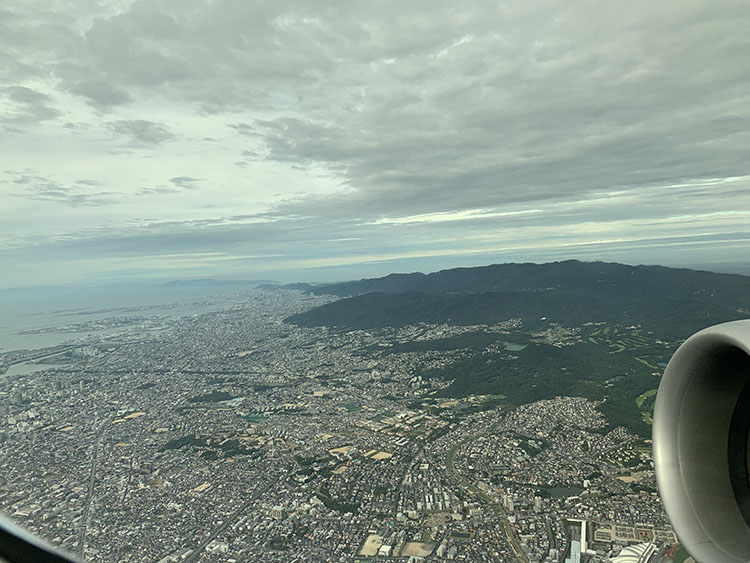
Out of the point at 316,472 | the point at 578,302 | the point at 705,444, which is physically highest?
the point at 705,444

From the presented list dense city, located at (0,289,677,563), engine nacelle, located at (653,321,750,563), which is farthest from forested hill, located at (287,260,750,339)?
engine nacelle, located at (653,321,750,563)

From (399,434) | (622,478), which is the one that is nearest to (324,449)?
(399,434)

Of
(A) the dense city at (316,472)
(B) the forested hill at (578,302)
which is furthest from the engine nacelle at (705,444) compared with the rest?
(B) the forested hill at (578,302)

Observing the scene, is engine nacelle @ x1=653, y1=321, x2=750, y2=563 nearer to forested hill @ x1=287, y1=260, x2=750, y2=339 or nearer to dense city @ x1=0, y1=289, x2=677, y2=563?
dense city @ x1=0, y1=289, x2=677, y2=563

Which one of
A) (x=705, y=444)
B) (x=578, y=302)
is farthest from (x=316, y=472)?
(x=578, y=302)

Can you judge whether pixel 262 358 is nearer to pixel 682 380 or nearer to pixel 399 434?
pixel 399 434

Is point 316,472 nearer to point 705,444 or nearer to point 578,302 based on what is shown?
point 705,444
